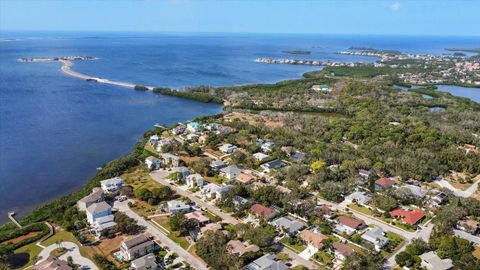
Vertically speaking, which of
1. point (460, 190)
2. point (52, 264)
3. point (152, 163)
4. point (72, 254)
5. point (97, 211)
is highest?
point (152, 163)

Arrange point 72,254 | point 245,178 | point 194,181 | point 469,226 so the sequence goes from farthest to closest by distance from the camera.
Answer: point 245,178 → point 194,181 → point 469,226 → point 72,254

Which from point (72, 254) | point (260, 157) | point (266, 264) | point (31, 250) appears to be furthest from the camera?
point (260, 157)

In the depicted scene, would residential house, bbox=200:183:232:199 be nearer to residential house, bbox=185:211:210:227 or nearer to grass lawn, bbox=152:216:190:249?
residential house, bbox=185:211:210:227

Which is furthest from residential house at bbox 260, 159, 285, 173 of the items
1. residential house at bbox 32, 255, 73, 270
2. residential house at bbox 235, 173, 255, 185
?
residential house at bbox 32, 255, 73, 270

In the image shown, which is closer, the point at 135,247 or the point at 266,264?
the point at 266,264

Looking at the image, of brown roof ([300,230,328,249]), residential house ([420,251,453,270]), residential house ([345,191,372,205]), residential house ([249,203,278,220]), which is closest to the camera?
residential house ([420,251,453,270])

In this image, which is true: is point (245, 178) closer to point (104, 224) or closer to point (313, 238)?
point (313, 238)

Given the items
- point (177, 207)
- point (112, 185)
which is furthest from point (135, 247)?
point (112, 185)
